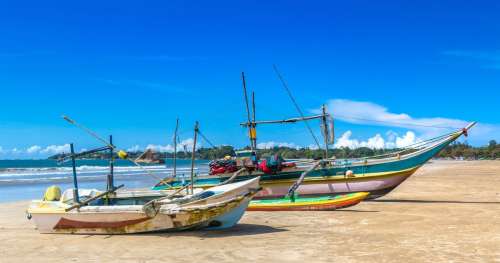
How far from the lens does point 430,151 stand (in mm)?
19516

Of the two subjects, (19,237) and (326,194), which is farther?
(326,194)

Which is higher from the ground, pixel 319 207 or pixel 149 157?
pixel 149 157

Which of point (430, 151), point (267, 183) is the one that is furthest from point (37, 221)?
point (430, 151)

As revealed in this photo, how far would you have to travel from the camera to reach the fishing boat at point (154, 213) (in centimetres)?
1223

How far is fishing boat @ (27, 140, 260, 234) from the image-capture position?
1223 centimetres

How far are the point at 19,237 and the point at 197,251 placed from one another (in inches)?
216

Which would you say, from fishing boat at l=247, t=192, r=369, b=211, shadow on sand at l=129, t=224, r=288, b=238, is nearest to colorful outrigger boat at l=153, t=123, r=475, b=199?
fishing boat at l=247, t=192, r=369, b=211

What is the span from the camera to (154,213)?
40.2 feet

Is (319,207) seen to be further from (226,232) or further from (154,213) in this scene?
(154,213)

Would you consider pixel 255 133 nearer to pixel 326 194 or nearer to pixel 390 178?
pixel 326 194

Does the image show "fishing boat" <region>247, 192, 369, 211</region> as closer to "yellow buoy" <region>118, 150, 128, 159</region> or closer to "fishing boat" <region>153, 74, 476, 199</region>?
"fishing boat" <region>153, 74, 476, 199</region>

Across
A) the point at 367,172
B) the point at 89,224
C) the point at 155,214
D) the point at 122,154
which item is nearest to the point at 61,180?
the point at 367,172

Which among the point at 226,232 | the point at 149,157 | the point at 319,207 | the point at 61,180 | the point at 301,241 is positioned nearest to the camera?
the point at 301,241

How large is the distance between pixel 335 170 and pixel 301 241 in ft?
28.6
